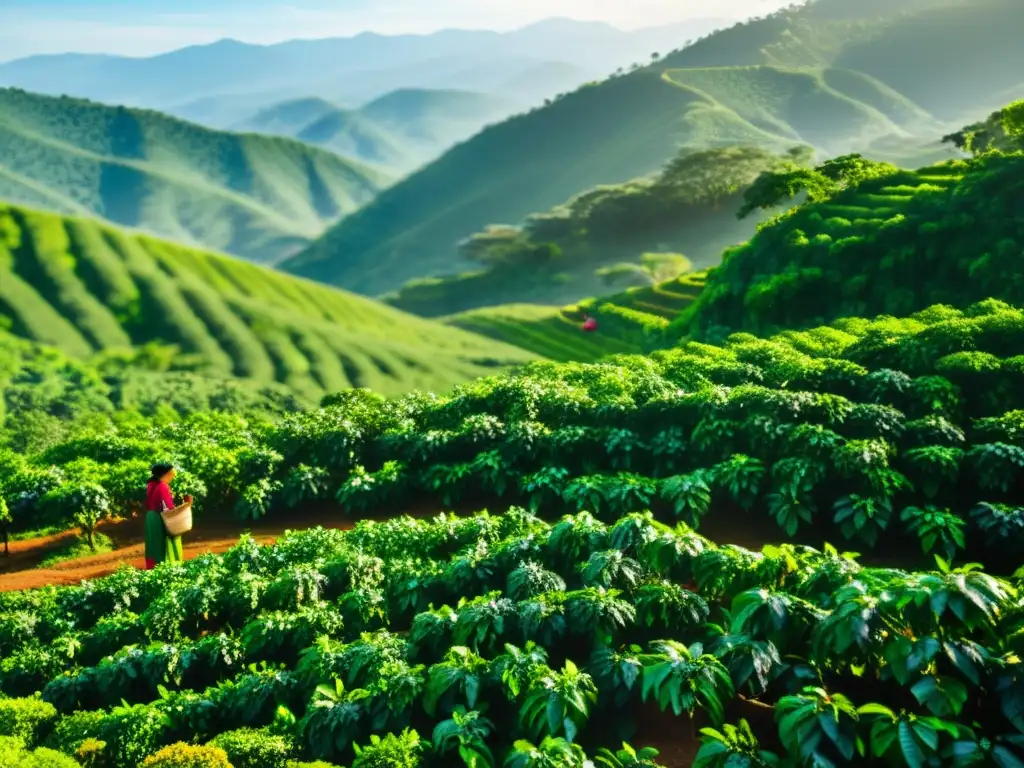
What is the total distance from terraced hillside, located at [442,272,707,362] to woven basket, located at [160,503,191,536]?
1983 cm

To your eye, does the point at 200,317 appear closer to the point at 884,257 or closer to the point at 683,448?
the point at 884,257

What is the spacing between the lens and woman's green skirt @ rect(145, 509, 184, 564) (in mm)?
9656

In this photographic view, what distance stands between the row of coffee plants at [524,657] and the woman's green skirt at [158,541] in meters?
0.85

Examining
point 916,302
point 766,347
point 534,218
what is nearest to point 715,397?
point 766,347

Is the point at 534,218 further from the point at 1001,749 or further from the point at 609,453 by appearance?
the point at 1001,749

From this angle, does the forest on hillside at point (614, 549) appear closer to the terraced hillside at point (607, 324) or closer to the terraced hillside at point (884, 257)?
the terraced hillside at point (884, 257)

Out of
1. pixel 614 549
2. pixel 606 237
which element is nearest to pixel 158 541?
pixel 614 549

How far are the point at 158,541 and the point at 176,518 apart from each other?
0.44 m

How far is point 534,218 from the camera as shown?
310 ft

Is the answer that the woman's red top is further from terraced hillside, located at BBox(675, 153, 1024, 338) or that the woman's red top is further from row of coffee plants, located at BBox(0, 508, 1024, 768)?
terraced hillside, located at BBox(675, 153, 1024, 338)

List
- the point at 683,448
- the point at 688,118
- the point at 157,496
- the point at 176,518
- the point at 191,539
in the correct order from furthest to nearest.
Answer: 1. the point at 688,118
2. the point at 191,539
3. the point at 683,448
4. the point at 157,496
5. the point at 176,518

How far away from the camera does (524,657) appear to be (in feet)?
20.1

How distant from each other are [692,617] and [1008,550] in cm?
364

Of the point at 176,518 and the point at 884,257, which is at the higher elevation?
the point at 884,257
